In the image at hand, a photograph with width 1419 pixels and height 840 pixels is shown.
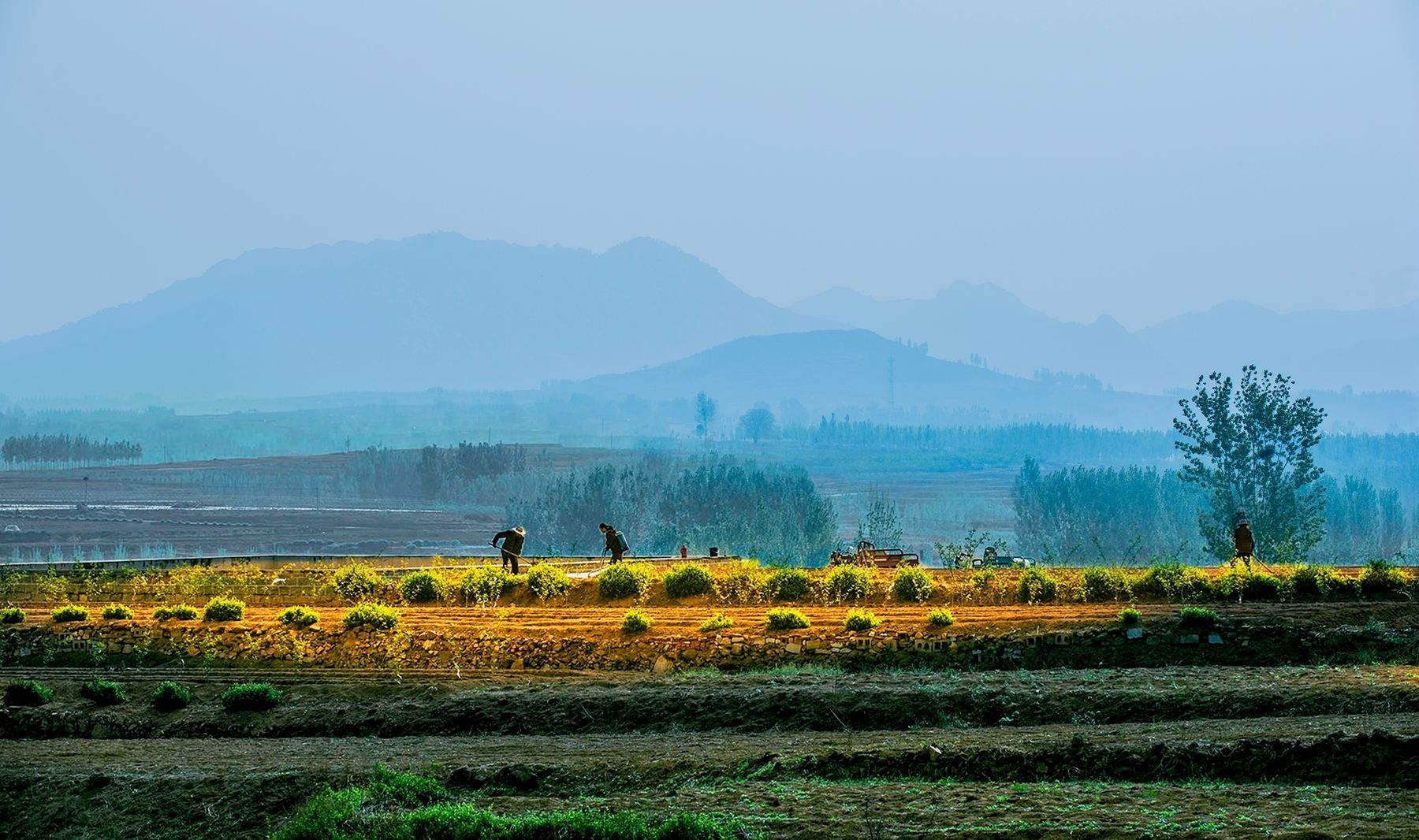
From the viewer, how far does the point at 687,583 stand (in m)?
29.4

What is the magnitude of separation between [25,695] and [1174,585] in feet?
68.5

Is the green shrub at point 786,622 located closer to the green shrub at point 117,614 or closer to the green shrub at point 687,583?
the green shrub at point 687,583

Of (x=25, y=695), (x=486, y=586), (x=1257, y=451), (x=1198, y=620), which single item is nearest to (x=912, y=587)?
(x=1198, y=620)

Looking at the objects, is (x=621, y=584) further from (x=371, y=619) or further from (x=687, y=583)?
(x=371, y=619)

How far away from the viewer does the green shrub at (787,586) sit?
94.2 ft

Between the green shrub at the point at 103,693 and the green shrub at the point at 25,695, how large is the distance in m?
0.55

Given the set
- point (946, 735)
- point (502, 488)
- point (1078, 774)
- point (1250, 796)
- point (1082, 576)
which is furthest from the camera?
point (502, 488)

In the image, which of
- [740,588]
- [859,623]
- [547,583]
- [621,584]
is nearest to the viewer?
[859,623]

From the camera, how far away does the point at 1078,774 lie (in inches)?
552

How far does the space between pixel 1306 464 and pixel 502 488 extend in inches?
3268

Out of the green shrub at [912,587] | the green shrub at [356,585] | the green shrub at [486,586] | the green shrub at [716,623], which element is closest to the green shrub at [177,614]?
the green shrub at [356,585]

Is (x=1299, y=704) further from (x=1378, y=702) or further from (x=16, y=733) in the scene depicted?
(x=16, y=733)

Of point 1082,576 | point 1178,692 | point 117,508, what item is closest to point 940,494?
point 117,508

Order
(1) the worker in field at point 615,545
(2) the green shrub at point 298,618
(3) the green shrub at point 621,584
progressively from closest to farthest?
(2) the green shrub at point 298,618, (3) the green shrub at point 621,584, (1) the worker in field at point 615,545
